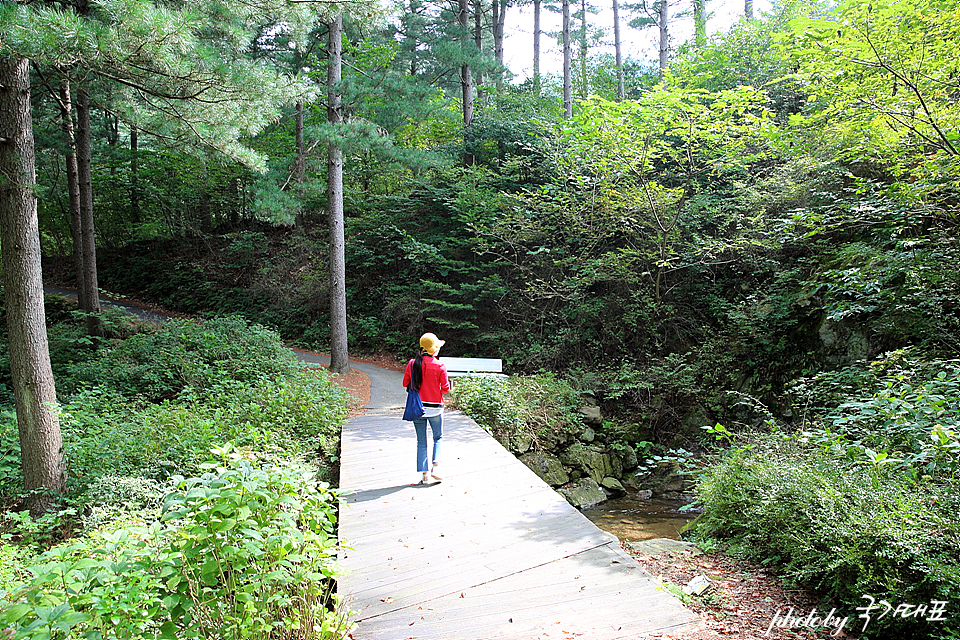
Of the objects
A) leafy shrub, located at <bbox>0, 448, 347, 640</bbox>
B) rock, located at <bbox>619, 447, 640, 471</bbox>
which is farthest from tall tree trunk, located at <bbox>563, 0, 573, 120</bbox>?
leafy shrub, located at <bbox>0, 448, 347, 640</bbox>

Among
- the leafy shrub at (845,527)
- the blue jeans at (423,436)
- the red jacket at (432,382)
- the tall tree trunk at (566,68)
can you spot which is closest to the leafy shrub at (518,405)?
the blue jeans at (423,436)

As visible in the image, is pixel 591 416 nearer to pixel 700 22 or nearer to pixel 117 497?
pixel 117 497

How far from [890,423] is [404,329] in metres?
12.1

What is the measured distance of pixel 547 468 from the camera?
307 inches

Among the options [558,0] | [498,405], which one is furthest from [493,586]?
[558,0]

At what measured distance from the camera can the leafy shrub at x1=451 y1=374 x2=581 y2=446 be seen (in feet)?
26.3

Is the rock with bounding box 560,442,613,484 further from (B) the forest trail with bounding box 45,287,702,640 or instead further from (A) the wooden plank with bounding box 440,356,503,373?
(B) the forest trail with bounding box 45,287,702,640

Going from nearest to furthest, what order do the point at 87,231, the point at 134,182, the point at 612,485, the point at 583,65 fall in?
the point at 612,485
the point at 87,231
the point at 134,182
the point at 583,65

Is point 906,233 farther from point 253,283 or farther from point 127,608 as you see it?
point 253,283

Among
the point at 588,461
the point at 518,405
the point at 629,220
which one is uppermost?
the point at 629,220

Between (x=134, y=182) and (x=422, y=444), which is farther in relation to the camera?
(x=134, y=182)

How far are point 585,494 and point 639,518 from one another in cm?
99

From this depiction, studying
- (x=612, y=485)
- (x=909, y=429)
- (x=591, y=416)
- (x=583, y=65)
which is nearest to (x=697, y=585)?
(x=909, y=429)

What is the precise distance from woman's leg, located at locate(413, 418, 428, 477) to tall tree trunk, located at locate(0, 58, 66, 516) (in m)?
4.37
